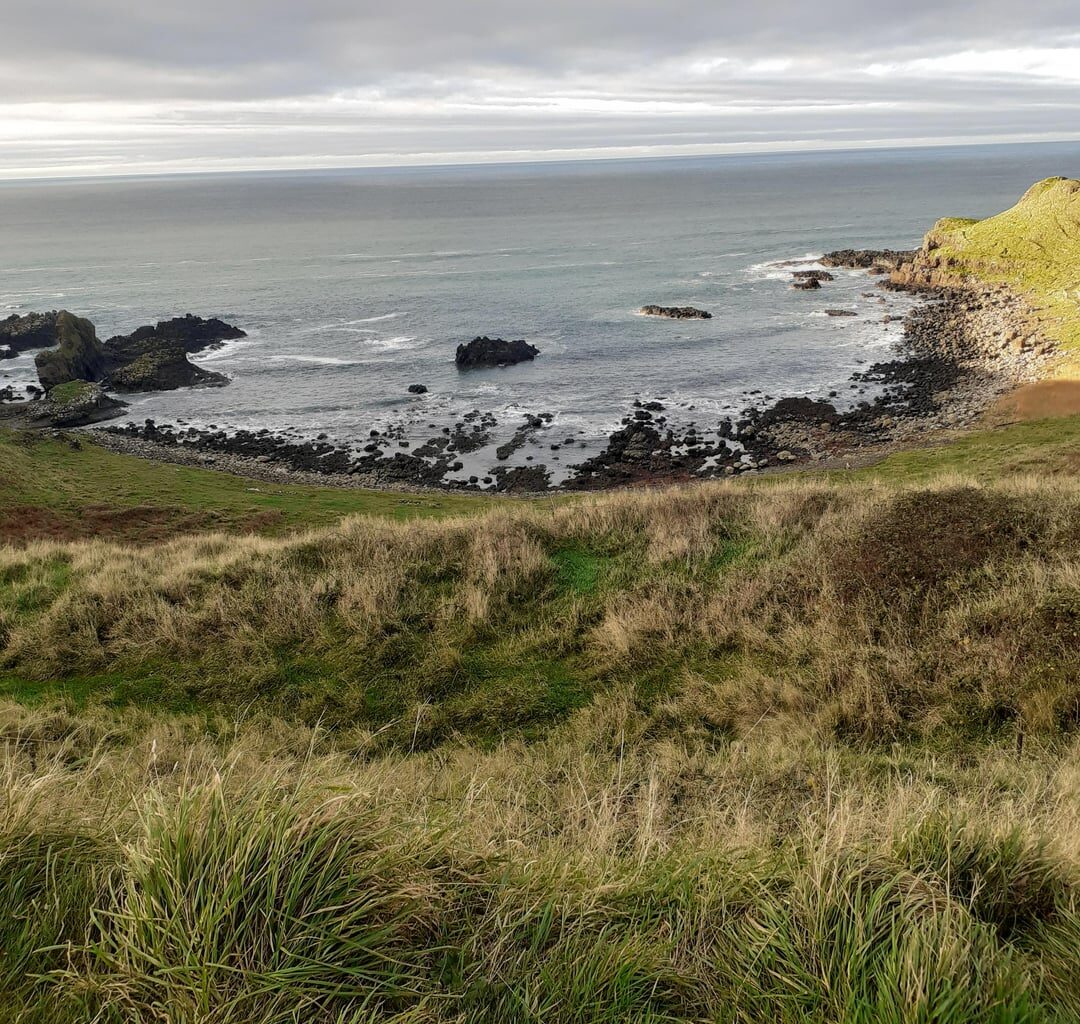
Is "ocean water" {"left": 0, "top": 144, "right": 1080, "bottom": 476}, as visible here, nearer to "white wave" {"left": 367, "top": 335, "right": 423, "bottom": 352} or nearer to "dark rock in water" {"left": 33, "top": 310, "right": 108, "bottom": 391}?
"white wave" {"left": 367, "top": 335, "right": 423, "bottom": 352}

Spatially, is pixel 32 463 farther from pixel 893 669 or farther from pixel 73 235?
pixel 73 235

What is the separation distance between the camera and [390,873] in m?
3.22

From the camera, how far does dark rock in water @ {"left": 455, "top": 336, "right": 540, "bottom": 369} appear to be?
194ft

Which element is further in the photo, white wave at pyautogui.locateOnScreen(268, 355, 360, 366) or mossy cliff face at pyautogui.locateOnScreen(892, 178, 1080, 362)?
white wave at pyautogui.locateOnScreen(268, 355, 360, 366)

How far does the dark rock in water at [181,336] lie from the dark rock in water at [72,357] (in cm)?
332

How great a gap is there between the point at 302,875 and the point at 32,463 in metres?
40.7

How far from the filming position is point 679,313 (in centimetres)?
7200

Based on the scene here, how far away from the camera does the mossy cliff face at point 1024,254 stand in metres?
60.8

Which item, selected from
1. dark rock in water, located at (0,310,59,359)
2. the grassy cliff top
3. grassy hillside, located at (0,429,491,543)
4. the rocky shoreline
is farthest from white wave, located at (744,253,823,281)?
dark rock in water, located at (0,310,59,359)

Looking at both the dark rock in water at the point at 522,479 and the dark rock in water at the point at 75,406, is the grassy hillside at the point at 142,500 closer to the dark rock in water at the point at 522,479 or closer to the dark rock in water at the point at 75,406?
the dark rock in water at the point at 522,479

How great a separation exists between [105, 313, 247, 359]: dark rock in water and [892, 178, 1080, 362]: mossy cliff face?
72820 millimetres

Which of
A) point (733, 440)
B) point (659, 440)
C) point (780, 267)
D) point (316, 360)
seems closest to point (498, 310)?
point (316, 360)

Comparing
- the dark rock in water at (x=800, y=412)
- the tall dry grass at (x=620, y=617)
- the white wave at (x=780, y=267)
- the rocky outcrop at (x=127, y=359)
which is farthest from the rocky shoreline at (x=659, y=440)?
the white wave at (x=780, y=267)

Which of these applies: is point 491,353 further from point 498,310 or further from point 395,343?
point 498,310
